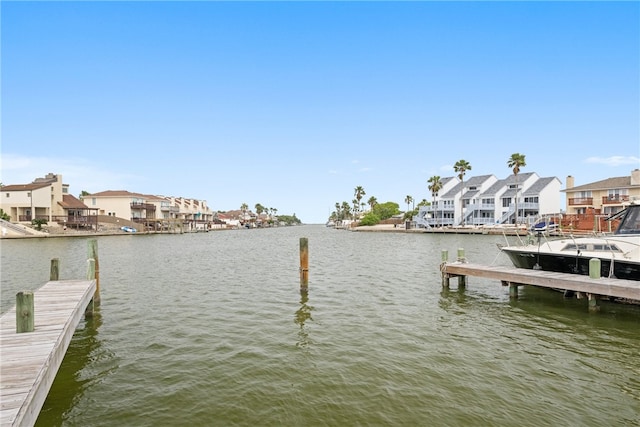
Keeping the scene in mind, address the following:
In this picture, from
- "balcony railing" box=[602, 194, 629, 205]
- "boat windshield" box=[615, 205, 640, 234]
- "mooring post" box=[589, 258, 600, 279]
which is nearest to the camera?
"mooring post" box=[589, 258, 600, 279]

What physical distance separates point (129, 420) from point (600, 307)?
17006mm

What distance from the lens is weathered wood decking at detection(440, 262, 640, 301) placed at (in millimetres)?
12547

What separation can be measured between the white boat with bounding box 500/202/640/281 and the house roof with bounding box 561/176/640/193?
51738 mm

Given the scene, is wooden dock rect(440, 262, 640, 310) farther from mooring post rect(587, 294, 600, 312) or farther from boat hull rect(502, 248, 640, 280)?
boat hull rect(502, 248, 640, 280)

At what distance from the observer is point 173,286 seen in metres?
20.3

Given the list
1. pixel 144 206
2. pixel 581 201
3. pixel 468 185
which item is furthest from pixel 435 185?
pixel 144 206

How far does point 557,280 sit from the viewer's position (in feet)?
46.8

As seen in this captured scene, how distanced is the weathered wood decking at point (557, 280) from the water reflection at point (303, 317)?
24.3 feet

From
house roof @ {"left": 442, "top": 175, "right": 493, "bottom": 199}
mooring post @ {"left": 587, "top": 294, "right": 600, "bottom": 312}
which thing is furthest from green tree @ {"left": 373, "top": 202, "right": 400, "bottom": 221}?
mooring post @ {"left": 587, "top": 294, "right": 600, "bottom": 312}

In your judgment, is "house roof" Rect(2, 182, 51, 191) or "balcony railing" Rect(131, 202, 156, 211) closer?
"house roof" Rect(2, 182, 51, 191)

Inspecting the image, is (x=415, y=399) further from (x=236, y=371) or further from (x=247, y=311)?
(x=247, y=311)

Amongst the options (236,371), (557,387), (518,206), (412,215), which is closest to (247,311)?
(236,371)

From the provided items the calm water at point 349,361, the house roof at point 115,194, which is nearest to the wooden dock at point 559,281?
the calm water at point 349,361

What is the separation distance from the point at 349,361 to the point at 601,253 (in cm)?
1331
